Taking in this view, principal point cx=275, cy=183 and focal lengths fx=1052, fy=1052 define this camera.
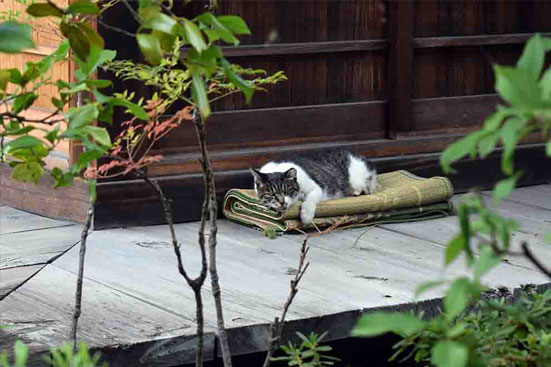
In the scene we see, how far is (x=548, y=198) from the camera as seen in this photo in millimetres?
6246

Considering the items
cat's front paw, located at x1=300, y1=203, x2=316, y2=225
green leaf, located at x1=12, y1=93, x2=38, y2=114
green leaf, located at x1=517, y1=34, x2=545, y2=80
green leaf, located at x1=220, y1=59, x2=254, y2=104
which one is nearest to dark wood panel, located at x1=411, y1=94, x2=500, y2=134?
cat's front paw, located at x1=300, y1=203, x2=316, y2=225

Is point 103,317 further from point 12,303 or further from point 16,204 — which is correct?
point 16,204

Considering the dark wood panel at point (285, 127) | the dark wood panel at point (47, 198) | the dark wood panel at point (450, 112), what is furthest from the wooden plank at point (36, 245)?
the dark wood panel at point (450, 112)

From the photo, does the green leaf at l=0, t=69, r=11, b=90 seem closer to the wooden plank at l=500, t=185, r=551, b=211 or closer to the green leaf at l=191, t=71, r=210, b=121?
the green leaf at l=191, t=71, r=210, b=121

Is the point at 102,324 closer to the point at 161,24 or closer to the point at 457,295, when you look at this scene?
the point at 161,24

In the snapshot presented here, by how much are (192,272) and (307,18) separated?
206cm

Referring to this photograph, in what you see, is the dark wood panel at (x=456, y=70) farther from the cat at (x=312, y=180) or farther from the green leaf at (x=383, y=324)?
the green leaf at (x=383, y=324)

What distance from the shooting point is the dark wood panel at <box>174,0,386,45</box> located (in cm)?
566

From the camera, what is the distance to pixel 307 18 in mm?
5906

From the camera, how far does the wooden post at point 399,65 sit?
6062mm

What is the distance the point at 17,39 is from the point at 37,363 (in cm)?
179

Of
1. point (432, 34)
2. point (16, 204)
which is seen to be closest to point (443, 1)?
point (432, 34)

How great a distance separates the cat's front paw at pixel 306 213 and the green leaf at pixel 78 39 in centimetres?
366

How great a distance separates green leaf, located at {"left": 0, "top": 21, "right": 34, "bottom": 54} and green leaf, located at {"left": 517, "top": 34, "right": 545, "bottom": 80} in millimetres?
711
